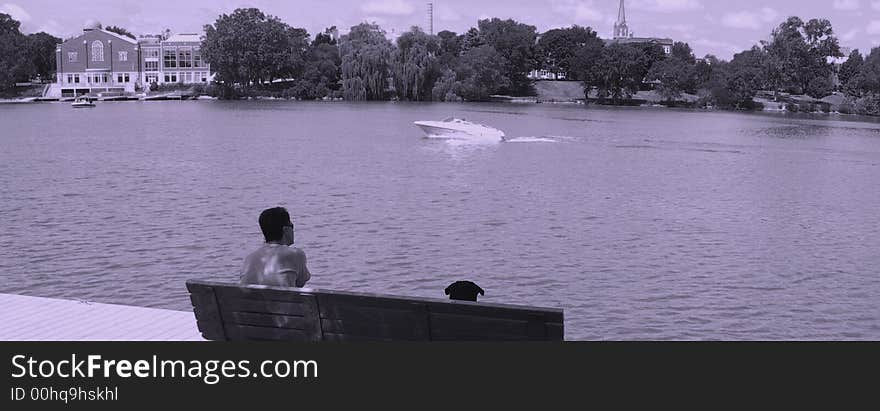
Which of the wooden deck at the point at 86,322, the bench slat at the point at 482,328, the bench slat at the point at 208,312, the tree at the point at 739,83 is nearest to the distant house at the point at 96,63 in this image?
the tree at the point at 739,83

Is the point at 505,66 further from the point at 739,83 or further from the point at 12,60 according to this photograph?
the point at 12,60

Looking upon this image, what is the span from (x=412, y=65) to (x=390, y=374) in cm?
13332

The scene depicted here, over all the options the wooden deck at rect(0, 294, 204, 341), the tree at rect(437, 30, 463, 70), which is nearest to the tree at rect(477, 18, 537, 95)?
the tree at rect(437, 30, 463, 70)

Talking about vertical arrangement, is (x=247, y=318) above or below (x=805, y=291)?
above

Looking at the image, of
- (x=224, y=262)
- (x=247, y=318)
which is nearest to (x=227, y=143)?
(x=224, y=262)

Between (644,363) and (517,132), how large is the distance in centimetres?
7344

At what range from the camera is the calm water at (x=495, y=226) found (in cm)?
1852

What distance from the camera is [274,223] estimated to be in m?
8.88

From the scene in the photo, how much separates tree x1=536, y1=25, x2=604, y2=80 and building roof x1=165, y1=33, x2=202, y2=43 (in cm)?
6306

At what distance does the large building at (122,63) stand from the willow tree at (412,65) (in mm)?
49604

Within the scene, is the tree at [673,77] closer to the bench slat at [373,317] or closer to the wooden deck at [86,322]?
the wooden deck at [86,322]

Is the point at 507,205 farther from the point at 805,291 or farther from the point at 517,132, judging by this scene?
the point at 517,132

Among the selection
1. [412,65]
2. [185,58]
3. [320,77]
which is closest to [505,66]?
[320,77]

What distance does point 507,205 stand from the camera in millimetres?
33156
